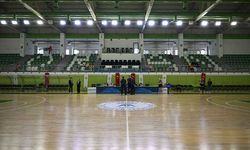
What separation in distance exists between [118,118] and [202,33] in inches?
1193

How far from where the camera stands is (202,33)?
37.1m

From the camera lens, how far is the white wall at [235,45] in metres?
37.1

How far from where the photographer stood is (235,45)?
122 feet

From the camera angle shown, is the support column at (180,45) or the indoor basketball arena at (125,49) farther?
the support column at (180,45)

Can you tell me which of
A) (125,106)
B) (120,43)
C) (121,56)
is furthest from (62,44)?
(125,106)

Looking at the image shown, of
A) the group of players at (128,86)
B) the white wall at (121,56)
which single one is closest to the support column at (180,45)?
the white wall at (121,56)

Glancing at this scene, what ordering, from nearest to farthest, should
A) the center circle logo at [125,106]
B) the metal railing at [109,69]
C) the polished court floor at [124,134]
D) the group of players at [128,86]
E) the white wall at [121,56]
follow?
the polished court floor at [124,134] → the center circle logo at [125,106] → the group of players at [128,86] → the metal railing at [109,69] → the white wall at [121,56]

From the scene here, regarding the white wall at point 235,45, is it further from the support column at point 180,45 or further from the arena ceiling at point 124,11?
the arena ceiling at point 124,11

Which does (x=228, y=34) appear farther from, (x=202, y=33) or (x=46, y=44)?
(x=46, y=44)

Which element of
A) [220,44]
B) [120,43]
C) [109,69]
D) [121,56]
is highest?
[120,43]

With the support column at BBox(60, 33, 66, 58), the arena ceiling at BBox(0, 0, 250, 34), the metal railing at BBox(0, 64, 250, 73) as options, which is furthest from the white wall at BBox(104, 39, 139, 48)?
the arena ceiling at BBox(0, 0, 250, 34)

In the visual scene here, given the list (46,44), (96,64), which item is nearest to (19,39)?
(46,44)

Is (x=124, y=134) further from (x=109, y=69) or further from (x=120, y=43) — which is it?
(x=120, y=43)

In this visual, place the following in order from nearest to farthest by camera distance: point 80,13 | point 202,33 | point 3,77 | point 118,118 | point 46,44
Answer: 1. point 118,118
2. point 80,13
3. point 3,77
4. point 202,33
5. point 46,44
